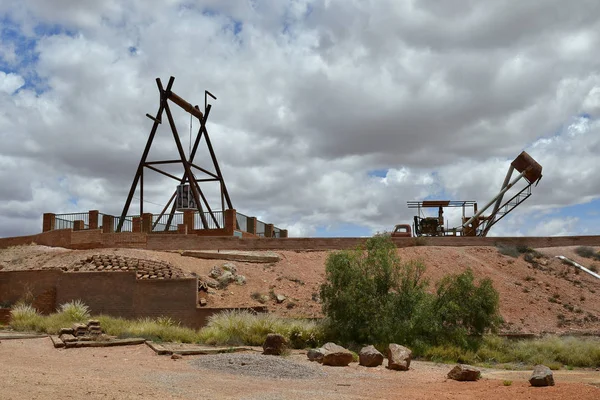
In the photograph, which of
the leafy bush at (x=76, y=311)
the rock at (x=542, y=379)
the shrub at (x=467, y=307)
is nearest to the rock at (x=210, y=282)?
the leafy bush at (x=76, y=311)

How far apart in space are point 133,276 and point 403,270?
11.9 metres

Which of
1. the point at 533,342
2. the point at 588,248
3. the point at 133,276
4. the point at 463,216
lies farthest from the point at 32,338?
the point at 588,248

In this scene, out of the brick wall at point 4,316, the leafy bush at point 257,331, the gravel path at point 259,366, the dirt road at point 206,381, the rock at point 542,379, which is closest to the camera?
the dirt road at point 206,381

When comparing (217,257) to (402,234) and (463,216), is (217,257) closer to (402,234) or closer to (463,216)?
(402,234)

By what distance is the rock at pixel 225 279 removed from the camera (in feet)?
97.8

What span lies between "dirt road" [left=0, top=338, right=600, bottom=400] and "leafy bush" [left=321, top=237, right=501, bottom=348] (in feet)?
11.0

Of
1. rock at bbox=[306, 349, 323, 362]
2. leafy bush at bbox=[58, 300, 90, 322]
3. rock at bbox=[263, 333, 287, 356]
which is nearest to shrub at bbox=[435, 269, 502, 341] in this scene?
rock at bbox=[306, 349, 323, 362]

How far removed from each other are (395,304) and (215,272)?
11.5 metres

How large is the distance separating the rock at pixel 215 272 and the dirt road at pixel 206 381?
12328mm

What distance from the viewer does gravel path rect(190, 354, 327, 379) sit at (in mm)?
14961

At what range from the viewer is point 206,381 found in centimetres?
1311

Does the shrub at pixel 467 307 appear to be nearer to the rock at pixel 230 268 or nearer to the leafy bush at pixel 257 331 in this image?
the leafy bush at pixel 257 331

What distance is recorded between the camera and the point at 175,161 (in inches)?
1563

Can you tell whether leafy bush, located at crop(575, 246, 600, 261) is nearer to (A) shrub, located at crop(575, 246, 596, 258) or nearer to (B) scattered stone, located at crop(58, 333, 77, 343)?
(A) shrub, located at crop(575, 246, 596, 258)
